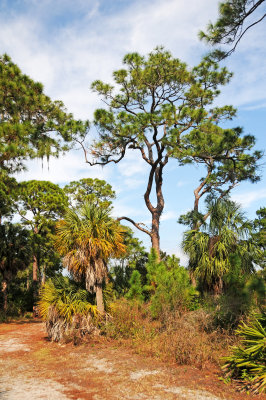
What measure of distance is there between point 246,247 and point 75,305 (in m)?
7.44

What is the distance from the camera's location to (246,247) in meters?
14.5

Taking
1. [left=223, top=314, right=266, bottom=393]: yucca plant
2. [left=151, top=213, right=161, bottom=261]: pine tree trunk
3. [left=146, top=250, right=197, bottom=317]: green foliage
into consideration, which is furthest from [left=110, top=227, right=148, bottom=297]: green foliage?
[left=223, top=314, right=266, bottom=393]: yucca plant

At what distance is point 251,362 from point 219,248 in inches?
269

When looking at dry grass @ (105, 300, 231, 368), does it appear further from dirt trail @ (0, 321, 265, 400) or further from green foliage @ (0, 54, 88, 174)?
green foliage @ (0, 54, 88, 174)

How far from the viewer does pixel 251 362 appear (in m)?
7.68

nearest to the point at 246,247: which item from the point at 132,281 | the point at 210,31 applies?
the point at 132,281

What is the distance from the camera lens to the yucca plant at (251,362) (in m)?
7.30

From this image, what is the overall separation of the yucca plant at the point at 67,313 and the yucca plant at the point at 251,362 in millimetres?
5954

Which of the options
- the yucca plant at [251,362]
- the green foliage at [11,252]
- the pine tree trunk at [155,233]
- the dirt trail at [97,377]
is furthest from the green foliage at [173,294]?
the green foliage at [11,252]

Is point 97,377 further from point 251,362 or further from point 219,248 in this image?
point 219,248

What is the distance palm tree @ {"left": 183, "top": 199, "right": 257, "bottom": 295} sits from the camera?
14.1 m

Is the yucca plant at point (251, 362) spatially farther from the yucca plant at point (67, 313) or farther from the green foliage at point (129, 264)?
the green foliage at point (129, 264)

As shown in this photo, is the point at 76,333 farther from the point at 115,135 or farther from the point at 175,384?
the point at 115,135

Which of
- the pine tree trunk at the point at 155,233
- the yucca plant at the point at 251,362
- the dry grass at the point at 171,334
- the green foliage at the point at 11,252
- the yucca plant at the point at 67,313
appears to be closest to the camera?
the yucca plant at the point at 251,362
